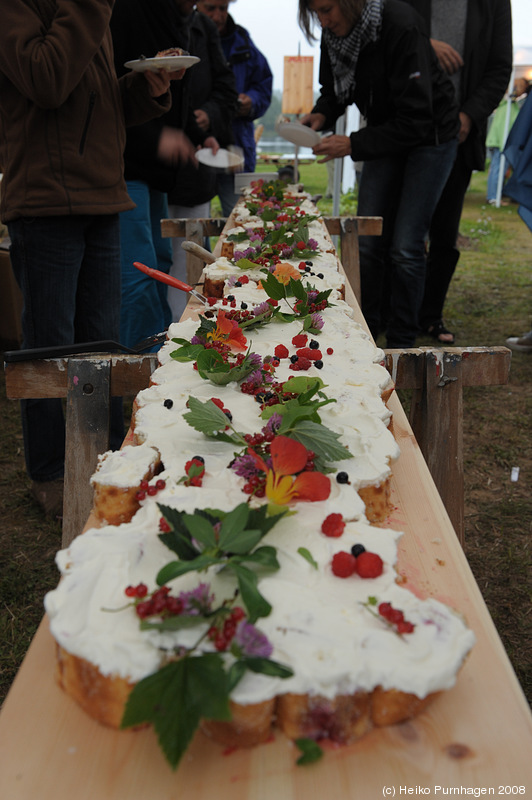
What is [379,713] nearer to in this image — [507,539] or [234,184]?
[507,539]

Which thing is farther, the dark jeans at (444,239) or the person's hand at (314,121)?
the dark jeans at (444,239)

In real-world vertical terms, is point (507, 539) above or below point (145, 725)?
Answer: below

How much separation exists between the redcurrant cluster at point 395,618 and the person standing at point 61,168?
77.8 inches

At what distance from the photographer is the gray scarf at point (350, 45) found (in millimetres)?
3639

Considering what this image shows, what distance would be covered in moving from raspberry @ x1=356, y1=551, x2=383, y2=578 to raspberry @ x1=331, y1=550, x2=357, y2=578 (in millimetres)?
11

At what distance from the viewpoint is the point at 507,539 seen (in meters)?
2.96

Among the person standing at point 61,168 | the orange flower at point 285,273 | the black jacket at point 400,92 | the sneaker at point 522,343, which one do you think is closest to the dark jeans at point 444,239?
the sneaker at point 522,343

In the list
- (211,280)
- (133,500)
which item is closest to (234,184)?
(211,280)

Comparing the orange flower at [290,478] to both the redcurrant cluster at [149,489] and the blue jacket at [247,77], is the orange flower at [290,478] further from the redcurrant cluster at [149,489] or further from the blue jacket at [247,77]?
the blue jacket at [247,77]

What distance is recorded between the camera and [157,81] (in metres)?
2.66

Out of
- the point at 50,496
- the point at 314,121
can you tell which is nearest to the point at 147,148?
the point at 314,121

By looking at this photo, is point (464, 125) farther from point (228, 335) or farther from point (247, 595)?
point (247, 595)

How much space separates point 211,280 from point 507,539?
5.72 feet

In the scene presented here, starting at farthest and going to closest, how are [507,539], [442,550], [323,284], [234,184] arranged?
Result: [234,184], [507,539], [323,284], [442,550]
